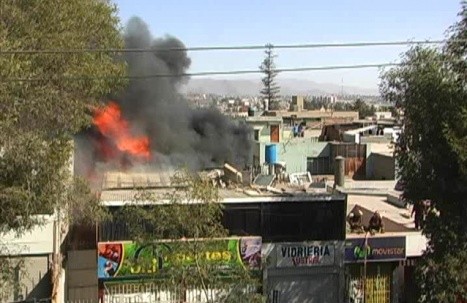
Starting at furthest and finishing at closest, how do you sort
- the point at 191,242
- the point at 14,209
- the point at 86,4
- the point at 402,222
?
the point at 402,222
the point at 86,4
the point at 191,242
the point at 14,209

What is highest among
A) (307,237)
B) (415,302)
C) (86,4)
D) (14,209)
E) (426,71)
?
(86,4)

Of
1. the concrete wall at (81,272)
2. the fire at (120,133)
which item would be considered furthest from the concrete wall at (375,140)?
the concrete wall at (81,272)

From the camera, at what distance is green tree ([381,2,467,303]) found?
A: 1246 cm

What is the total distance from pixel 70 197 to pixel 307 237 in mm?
6559

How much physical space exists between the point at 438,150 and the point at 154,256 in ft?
20.2

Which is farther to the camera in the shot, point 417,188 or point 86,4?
point 86,4

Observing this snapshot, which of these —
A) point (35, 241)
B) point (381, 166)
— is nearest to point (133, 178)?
point (35, 241)

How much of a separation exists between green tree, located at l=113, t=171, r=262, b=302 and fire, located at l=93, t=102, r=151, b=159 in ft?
55.7

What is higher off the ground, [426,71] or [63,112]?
[426,71]

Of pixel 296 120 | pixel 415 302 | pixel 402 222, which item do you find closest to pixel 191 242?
pixel 415 302

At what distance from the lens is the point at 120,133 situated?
104 ft

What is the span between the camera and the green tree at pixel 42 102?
10.4m

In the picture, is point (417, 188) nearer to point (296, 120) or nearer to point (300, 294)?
point (300, 294)

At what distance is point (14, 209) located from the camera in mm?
10438
